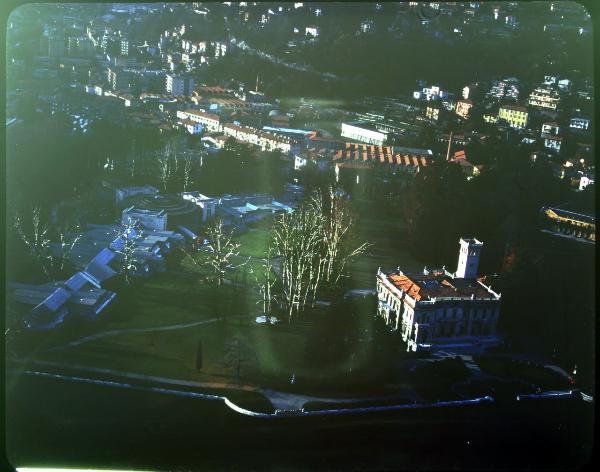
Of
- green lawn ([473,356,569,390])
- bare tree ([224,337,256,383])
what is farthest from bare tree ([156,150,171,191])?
green lawn ([473,356,569,390])

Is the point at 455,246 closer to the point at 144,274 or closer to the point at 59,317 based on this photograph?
the point at 144,274

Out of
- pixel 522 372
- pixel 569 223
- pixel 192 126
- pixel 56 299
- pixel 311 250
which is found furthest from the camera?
pixel 192 126

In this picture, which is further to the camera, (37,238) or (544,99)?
(544,99)

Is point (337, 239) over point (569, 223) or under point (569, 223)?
under

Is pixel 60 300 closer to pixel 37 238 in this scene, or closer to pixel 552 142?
pixel 37 238

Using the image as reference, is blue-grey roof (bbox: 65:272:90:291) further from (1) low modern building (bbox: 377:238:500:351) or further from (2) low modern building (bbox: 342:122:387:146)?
(2) low modern building (bbox: 342:122:387:146)

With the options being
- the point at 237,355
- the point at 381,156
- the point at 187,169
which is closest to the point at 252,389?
the point at 237,355
